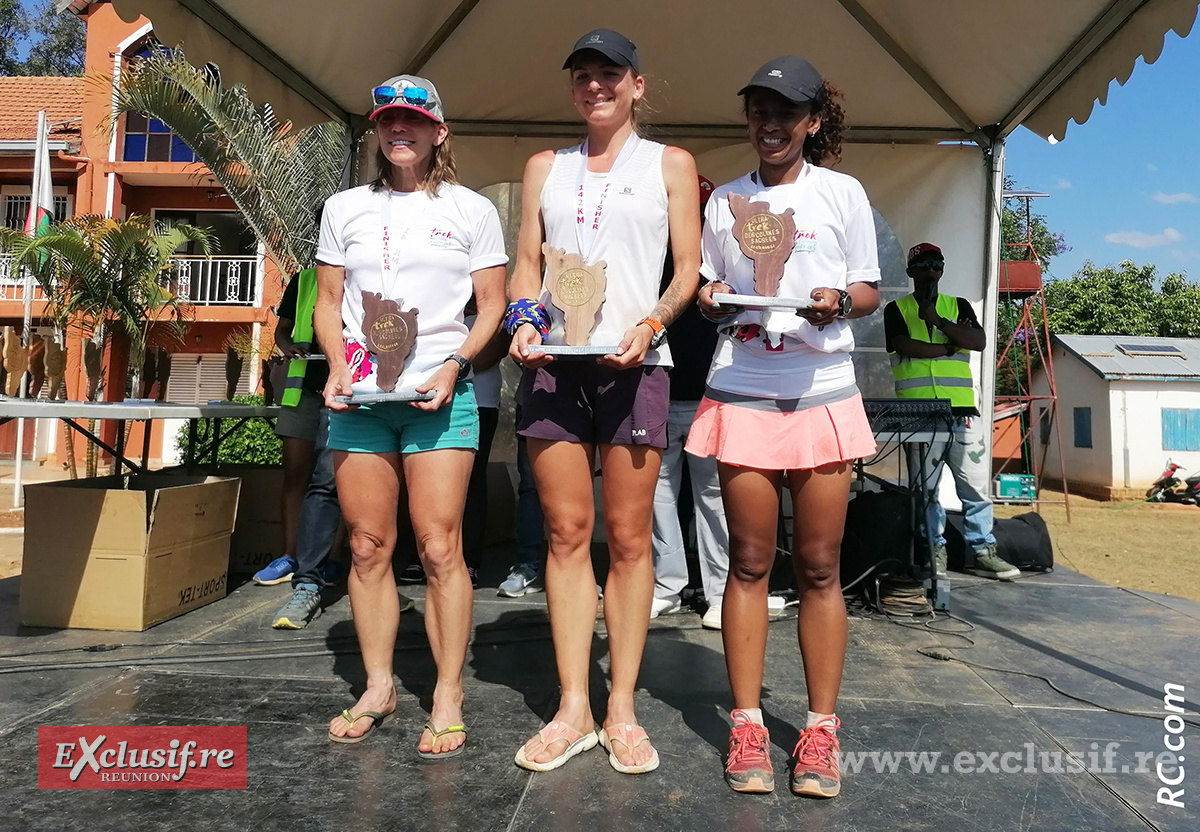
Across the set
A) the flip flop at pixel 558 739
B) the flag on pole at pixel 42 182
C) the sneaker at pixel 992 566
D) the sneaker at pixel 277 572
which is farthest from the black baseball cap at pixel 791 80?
the flag on pole at pixel 42 182

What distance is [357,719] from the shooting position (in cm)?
235

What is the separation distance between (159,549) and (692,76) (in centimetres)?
414

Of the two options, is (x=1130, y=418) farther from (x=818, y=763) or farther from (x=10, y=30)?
(x=10, y=30)

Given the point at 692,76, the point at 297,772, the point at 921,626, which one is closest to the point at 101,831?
the point at 297,772

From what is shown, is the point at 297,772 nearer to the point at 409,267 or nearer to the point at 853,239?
the point at 409,267

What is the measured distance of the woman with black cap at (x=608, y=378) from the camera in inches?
88.3

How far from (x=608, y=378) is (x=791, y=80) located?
89 cm

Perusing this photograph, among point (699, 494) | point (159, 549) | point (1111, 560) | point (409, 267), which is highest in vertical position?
point (409, 267)

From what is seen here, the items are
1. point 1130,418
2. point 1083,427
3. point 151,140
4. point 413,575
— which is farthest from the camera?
point 1083,427

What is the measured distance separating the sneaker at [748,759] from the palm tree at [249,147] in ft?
21.4

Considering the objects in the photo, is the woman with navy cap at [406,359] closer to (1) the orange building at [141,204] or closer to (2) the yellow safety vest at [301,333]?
(2) the yellow safety vest at [301,333]

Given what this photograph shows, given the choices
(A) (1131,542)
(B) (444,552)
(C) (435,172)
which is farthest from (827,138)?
(A) (1131,542)

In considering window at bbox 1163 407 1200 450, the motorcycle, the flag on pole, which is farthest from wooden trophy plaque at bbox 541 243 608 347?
window at bbox 1163 407 1200 450

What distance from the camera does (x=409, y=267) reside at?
2.37 metres
